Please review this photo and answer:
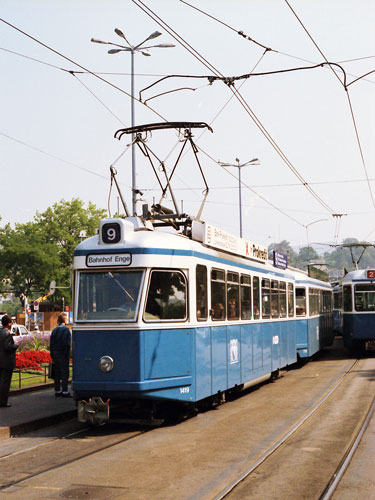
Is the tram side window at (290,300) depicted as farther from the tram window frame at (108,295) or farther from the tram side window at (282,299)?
the tram window frame at (108,295)

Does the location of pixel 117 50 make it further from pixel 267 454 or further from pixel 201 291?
pixel 267 454

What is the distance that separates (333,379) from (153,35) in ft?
43.1

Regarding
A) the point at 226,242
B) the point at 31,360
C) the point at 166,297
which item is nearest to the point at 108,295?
the point at 166,297

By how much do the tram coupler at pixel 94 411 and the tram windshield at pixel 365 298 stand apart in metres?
16.8

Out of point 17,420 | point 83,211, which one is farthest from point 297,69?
point 83,211

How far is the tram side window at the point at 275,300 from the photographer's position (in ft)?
57.8

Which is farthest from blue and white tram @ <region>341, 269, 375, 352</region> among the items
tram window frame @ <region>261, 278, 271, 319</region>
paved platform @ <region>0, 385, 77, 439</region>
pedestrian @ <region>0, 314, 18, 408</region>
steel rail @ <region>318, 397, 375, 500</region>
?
pedestrian @ <region>0, 314, 18, 408</region>

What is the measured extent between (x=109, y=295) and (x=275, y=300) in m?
7.81

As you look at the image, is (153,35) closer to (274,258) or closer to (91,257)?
(274,258)

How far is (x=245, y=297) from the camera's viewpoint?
14805mm

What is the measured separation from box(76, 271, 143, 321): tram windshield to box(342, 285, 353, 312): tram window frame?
54.8 ft

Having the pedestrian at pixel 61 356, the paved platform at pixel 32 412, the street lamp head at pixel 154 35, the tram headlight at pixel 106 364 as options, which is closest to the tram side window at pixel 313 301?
the street lamp head at pixel 154 35

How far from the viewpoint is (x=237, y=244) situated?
47.6ft

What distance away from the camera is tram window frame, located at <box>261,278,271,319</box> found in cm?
1655
